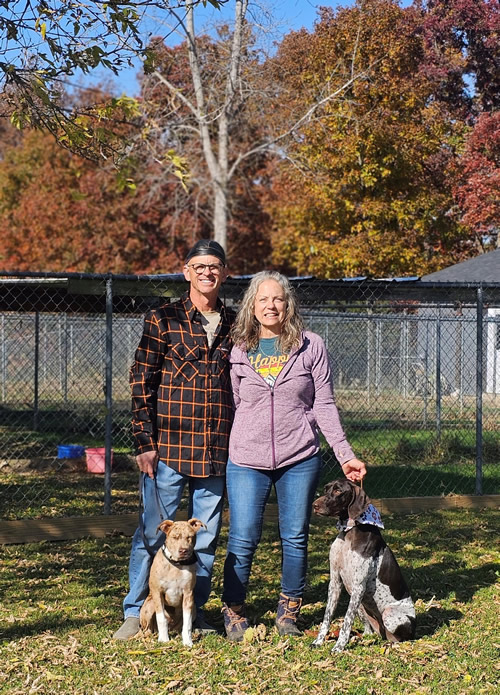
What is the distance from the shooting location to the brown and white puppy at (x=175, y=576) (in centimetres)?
455

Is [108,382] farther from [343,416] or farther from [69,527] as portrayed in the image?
[343,416]

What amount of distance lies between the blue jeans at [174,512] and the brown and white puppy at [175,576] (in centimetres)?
11

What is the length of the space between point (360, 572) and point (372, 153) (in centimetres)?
2090

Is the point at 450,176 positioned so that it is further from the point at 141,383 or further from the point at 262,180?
the point at 141,383

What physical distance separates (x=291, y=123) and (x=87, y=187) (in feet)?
46.1

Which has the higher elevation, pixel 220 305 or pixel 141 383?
pixel 220 305

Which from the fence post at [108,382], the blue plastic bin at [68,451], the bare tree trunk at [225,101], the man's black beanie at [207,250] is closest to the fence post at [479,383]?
the fence post at [108,382]

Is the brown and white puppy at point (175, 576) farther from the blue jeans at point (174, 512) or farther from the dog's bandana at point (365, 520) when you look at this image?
the dog's bandana at point (365, 520)

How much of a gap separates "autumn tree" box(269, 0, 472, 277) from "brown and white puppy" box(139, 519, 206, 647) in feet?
63.0

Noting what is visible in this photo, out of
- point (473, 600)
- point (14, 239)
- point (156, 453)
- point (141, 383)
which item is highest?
point (14, 239)

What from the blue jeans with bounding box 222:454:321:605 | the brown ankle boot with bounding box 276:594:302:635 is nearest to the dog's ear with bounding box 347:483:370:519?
the blue jeans with bounding box 222:454:321:605

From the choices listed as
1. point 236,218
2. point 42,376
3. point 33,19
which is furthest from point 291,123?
point 33,19

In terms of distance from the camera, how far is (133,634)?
484 centimetres

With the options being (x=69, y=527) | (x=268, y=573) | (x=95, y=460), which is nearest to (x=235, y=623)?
(x=268, y=573)
